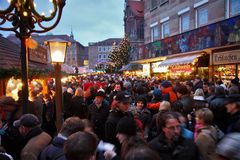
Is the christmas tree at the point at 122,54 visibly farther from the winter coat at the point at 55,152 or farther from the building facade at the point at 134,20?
the winter coat at the point at 55,152

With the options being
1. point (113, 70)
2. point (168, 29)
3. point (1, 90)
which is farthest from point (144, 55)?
point (113, 70)

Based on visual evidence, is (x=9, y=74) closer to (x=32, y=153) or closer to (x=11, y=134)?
(x=11, y=134)

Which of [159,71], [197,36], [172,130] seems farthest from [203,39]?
[172,130]

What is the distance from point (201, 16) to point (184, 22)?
250 cm

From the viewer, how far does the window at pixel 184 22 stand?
834 inches

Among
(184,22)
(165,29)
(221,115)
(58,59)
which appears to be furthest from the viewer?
(165,29)

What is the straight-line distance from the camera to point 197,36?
16344 mm

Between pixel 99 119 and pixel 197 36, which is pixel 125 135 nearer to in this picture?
pixel 99 119

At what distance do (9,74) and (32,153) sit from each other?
555cm

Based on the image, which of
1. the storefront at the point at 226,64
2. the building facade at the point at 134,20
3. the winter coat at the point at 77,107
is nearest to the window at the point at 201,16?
the storefront at the point at 226,64

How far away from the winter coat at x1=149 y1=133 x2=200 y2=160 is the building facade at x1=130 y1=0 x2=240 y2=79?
11.0 m

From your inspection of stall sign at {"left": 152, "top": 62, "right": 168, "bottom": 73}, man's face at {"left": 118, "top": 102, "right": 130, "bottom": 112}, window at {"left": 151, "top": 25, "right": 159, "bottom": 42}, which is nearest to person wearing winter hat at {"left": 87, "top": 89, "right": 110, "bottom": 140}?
man's face at {"left": 118, "top": 102, "right": 130, "bottom": 112}

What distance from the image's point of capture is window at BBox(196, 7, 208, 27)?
18.7m

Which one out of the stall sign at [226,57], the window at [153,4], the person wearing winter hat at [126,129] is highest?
the window at [153,4]
